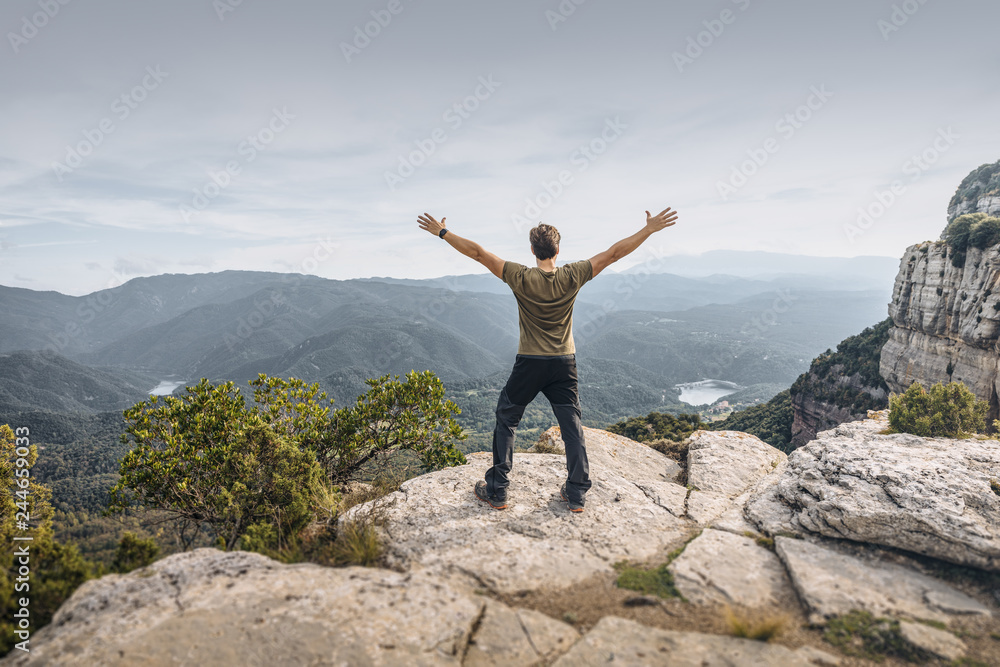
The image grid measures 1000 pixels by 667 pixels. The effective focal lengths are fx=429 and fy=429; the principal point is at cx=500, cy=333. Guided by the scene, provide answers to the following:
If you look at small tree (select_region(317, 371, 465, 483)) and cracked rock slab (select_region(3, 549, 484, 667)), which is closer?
cracked rock slab (select_region(3, 549, 484, 667))

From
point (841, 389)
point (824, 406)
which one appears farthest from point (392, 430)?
point (841, 389)

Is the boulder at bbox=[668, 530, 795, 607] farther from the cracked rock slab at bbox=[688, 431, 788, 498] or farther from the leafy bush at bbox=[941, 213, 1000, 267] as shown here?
the leafy bush at bbox=[941, 213, 1000, 267]

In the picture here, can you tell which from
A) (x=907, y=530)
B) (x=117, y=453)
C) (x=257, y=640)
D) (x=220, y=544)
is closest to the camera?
(x=257, y=640)

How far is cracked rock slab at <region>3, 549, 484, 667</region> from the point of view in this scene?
308 cm

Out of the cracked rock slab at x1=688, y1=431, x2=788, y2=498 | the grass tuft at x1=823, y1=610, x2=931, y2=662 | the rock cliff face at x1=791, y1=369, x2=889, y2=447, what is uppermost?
the grass tuft at x1=823, y1=610, x2=931, y2=662

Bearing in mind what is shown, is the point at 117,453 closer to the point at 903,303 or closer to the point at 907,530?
the point at 907,530

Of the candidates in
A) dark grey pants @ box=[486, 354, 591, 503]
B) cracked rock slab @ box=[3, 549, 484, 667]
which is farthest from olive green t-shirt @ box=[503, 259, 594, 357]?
cracked rock slab @ box=[3, 549, 484, 667]

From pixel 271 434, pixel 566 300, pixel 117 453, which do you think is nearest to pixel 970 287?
pixel 566 300

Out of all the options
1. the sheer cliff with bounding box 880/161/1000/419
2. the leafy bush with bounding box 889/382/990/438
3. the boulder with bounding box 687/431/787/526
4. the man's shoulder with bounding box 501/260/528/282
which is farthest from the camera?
the sheer cliff with bounding box 880/161/1000/419

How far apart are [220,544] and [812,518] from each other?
7.75 metres

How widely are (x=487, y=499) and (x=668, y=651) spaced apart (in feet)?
11.2

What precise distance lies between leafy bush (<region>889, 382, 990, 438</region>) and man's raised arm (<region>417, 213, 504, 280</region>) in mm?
8008

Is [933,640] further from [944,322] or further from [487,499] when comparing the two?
[944,322]

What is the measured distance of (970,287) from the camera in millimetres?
36250
